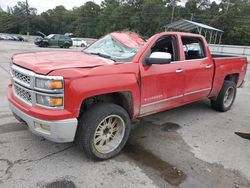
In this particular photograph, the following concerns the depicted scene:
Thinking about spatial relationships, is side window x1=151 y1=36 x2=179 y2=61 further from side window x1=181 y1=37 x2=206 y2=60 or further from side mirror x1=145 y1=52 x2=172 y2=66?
side mirror x1=145 y1=52 x2=172 y2=66

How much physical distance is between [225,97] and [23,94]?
4.75 meters

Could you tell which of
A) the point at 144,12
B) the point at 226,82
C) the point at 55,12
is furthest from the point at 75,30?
the point at 226,82

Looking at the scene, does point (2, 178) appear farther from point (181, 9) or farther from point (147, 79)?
point (181, 9)

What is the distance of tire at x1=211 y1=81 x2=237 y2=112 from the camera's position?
589 centimetres

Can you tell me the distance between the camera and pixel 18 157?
3439 mm

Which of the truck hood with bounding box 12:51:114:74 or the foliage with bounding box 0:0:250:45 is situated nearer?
the truck hood with bounding box 12:51:114:74

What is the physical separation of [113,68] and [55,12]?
100414 mm

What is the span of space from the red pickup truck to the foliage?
53496mm

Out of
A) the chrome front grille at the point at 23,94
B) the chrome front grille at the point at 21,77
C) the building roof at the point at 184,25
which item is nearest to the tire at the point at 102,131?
the chrome front grille at the point at 23,94

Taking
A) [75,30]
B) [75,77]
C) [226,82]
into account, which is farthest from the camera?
[75,30]

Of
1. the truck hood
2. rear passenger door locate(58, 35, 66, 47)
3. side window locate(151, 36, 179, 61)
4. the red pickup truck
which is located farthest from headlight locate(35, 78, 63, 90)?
rear passenger door locate(58, 35, 66, 47)

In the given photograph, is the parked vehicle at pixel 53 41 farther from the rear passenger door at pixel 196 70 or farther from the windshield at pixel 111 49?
the rear passenger door at pixel 196 70

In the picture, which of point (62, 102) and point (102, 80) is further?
point (102, 80)

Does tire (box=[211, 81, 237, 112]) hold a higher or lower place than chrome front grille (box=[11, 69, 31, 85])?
lower
